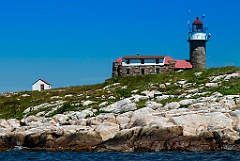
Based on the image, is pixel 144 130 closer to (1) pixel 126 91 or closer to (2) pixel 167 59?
(1) pixel 126 91

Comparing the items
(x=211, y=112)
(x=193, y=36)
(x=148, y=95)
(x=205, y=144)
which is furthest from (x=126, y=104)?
(x=193, y=36)

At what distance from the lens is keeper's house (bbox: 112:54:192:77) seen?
2960 inches

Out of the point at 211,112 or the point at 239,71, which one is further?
the point at 239,71

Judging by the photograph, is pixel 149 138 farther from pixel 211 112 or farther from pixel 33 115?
pixel 33 115

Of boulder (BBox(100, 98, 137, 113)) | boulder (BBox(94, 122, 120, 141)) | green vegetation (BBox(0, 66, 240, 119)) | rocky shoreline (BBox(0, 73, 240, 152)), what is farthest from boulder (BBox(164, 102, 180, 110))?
boulder (BBox(94, 122, 120, 141))

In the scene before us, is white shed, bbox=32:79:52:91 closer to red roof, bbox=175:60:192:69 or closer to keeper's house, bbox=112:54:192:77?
keeper's house, bbox=112:54:192:77

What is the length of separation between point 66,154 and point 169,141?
557 centimetres

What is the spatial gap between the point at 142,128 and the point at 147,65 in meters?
50.1

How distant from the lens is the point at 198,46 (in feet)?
255

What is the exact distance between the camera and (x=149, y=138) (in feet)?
85.8

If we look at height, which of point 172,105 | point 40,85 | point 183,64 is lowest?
point 172,105

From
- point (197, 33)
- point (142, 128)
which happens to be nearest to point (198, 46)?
point (197, 33)

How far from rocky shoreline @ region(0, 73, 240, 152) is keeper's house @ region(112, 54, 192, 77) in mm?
40624

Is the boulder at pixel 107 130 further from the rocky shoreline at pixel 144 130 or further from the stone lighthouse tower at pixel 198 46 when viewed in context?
the stone lighthouse tower at pixel 198 46
